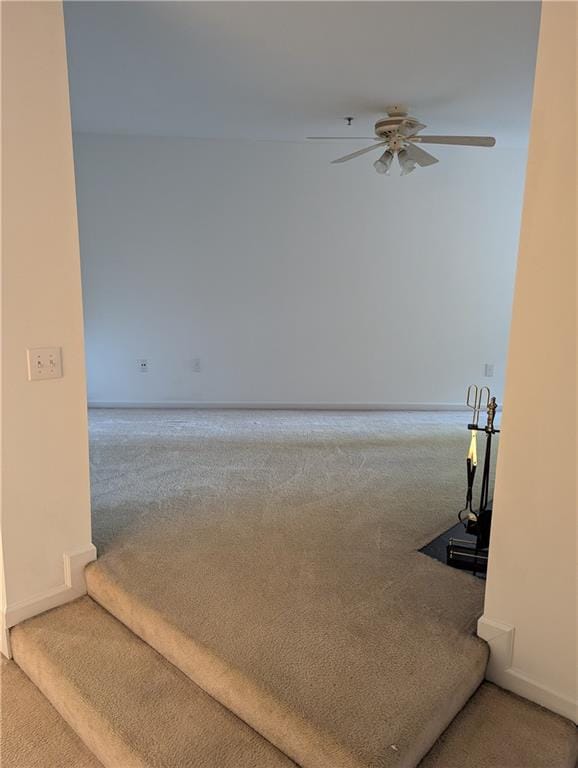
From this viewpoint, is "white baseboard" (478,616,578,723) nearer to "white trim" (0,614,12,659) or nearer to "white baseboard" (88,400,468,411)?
"white trim" (0,614,12,659)

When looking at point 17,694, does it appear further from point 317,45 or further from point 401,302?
point 401,302

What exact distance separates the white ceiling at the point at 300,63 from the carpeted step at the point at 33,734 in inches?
106

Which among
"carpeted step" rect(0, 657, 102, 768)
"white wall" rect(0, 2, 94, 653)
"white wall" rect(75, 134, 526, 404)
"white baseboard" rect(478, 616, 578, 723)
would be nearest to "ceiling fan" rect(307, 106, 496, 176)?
"white wall" rect(75, 134, 526, 404)

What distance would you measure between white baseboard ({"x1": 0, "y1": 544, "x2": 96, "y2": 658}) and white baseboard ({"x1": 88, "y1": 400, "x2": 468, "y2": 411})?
111 inches

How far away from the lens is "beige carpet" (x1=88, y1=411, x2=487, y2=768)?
57.2 inches

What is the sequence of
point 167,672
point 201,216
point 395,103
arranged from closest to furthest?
point 167,672, point 395,103, point 201,216

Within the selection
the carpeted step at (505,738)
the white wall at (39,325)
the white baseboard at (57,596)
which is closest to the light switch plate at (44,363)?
the white wall at (39,325)

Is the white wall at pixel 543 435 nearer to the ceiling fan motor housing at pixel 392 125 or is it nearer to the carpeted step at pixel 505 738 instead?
the carpeted step at pixel 505 738

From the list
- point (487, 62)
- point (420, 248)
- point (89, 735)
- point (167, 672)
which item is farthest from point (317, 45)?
point (89, 735)

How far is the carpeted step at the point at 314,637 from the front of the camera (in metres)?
1.40

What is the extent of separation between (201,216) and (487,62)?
2.58 m

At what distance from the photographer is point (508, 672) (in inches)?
65.1

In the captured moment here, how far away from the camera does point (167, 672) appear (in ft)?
5.61

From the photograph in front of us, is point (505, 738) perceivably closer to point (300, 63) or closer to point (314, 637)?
point (314, 637)
